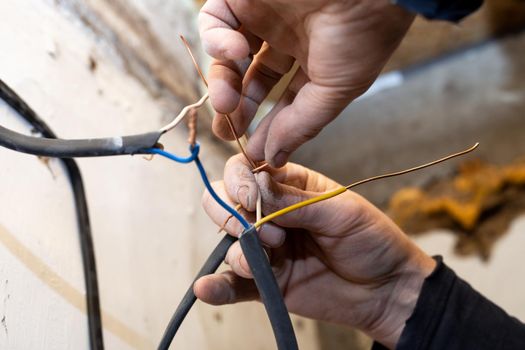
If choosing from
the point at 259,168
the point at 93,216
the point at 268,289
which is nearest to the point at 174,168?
the point at 93,216

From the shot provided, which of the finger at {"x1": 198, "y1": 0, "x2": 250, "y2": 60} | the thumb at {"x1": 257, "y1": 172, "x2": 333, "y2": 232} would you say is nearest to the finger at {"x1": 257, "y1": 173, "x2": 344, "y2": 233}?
the thumb at {"x1": 257, "y1": 172, "x2": 333, "y2": 232}

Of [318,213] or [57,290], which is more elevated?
[57,290]

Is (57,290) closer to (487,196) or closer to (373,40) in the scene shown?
(373,40)

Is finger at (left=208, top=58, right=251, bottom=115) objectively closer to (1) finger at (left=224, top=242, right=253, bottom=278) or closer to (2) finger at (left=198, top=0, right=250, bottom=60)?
(2) finger at (left=198, top=0, right=250, bottom=60)

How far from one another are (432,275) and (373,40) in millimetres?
372

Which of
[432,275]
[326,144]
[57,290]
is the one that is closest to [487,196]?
[326,144]

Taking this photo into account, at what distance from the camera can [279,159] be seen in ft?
1.64

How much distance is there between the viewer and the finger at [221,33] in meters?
0.44

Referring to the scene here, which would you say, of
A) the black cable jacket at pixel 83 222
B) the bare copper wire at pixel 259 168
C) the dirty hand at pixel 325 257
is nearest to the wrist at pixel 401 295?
the dirty hand at pixel 325 257

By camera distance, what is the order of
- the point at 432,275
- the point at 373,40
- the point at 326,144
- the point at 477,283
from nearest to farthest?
the point at 373,40, the point at 432,275, the point at 477,283, the point at 326,144

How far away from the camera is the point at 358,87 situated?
422 mm

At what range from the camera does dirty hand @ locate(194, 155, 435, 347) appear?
53cm

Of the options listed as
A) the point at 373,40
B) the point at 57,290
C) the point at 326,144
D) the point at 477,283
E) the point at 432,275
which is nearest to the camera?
the point at 373,40

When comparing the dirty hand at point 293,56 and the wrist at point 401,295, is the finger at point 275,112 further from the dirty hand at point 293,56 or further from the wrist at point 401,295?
the wrist at point 401,295
